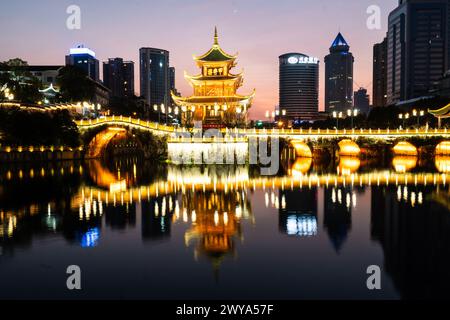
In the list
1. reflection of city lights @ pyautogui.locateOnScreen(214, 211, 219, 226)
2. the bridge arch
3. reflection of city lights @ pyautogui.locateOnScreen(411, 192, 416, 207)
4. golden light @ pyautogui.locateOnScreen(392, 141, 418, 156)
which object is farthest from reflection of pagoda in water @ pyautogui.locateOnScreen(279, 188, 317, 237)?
golden light @ pyautogui.locateOnScreen(392, 141, 418, 156)

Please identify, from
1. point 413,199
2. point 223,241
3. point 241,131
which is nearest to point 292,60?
point 241,131

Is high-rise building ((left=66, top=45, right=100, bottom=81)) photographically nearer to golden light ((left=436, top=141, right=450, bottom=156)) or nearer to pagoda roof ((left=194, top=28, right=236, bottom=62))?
pagoda roof ((left=194, top=28, right=236, bottom=62))

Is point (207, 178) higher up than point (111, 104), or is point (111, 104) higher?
point (111, 104)

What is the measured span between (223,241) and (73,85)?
52.8m

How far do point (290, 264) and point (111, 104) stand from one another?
239 ft

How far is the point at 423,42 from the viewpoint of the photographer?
13338cm

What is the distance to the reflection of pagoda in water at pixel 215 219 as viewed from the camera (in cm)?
1423

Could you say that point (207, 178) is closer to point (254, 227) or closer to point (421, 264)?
point (254, 227)

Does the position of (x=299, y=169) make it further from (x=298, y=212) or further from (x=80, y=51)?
(x=80, y=51)

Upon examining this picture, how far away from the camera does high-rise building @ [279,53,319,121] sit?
631 feet

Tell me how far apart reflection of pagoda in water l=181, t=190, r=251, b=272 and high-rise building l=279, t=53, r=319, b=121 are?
17081 centimetres

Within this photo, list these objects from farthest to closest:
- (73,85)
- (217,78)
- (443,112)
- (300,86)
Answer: (300,86)
(443,112)
(73,85)
(217,78)
